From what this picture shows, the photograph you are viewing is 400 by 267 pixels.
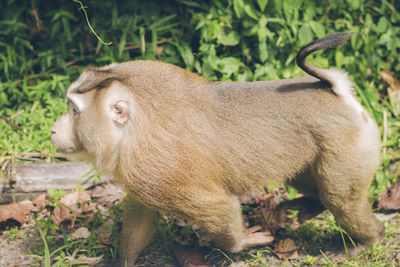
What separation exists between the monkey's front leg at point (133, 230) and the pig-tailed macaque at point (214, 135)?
1.61ft

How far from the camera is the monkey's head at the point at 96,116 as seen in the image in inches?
127

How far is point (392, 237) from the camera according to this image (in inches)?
159

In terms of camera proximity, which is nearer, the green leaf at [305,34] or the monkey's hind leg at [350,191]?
the monkey's hind leg at [350,191]

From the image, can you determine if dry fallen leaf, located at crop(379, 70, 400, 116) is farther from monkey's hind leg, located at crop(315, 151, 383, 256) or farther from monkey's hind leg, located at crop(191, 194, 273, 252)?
monkey's hind leg, located at crop(191, 194, 273, 252)

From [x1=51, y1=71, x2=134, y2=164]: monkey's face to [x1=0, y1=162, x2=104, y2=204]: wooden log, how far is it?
49.3 inches

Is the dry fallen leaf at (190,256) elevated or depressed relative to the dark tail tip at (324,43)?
depressed

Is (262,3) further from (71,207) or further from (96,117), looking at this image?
(71,207)

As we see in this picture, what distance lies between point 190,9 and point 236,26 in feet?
1.97

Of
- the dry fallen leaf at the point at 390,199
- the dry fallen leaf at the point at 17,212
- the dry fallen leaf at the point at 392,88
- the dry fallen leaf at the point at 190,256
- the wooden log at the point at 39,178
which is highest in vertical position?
the dry fallen leaf at the point at 392,88

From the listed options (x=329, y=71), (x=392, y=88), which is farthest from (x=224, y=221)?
(x=392, y=88)

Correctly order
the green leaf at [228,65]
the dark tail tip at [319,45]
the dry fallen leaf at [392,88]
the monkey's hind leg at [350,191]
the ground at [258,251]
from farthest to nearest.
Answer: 1. the dry fallen leaf at [392,88]
2. the green leaf at [228,65]
3. the ground at [258,251]
4. the monkey's hind leg at [350,191]
5. the dark tail tip at [319,45]

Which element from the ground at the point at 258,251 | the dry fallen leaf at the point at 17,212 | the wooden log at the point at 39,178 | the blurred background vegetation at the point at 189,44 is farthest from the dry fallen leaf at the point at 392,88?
the dry fallen leaf at the point at 17,212

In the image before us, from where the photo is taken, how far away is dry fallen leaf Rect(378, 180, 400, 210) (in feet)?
14.4

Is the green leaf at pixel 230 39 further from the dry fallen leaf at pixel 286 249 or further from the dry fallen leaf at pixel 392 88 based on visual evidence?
the dry fallen leaf at pixel 286 249
